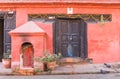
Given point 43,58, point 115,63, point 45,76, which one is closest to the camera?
point 45,76

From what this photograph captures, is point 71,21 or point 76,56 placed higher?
point 71,21

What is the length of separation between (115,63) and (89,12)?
3132 mm

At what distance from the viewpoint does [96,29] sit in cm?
1625

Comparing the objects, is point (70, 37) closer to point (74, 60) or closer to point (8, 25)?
point (74, 60)

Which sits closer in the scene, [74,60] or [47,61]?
[47,61]

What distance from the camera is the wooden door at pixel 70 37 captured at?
1642cm

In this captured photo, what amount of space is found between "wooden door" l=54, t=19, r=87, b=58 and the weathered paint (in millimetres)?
475

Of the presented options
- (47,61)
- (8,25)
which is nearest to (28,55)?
(47,61)

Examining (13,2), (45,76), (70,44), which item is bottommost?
(45,76)

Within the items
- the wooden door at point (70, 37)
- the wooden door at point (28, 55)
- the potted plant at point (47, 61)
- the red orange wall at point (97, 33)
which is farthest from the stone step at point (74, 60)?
the wooden door at point (28, 55)

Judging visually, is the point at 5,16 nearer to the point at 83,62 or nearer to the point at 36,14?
the point at 36,14

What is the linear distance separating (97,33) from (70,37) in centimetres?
152

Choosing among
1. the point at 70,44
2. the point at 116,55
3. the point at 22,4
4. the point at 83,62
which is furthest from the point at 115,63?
the point at 22,4

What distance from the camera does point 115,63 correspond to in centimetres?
1562
